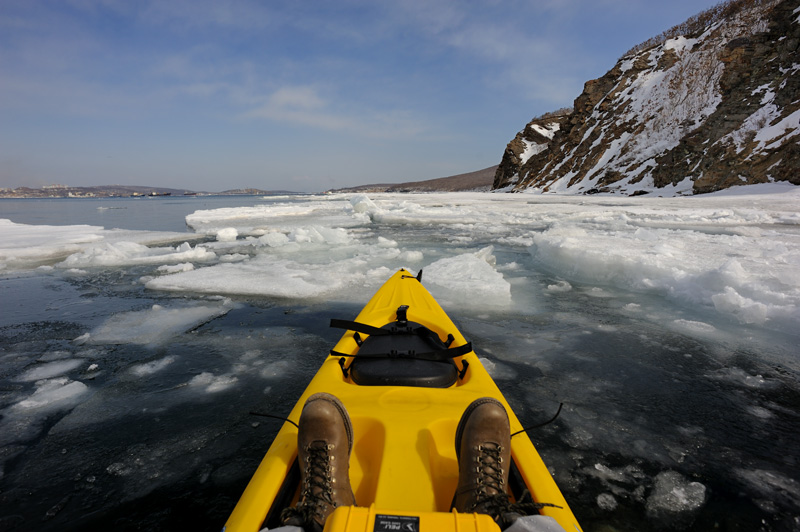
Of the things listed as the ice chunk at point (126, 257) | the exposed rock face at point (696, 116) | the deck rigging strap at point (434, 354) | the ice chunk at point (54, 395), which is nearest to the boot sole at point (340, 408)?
the deck rigging strap at point (434, 354)

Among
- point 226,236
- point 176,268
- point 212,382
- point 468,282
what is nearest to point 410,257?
point 468,282

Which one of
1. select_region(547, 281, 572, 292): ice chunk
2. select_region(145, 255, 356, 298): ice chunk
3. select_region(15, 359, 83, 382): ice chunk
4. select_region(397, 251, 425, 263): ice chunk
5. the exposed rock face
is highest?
the exposed rock face

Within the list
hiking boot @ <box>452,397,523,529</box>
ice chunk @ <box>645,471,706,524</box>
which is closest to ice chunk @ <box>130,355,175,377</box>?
hiking boot @ <box>452,397,523,529</box>

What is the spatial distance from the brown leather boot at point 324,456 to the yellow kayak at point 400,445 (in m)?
0.09

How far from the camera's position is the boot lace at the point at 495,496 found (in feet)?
3.87

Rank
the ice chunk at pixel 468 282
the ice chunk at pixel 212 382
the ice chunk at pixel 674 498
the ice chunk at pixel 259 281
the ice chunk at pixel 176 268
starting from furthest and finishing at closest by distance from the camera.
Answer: the ice chunk at pixel 176 268 < the ice chunk at pixel 259 281 < the ice chunk at pixel 468 282 < the ice chunk at pixel 212 382 < the ice chunk at pixel 674 498

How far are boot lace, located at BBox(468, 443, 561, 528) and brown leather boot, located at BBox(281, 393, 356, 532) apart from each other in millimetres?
476

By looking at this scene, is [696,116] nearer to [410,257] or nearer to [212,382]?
[410,257]

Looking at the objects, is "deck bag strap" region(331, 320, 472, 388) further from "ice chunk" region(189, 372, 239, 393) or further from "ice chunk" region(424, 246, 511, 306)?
"ice chunk" region(424, 246, 511, 306)

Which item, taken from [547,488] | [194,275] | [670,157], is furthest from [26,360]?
[670,157]

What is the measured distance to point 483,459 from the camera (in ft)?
4.35

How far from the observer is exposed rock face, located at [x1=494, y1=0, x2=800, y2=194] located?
17.1 m

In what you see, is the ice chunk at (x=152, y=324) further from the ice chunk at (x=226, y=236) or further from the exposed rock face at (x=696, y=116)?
the exposed rock face at (x=696, y=116)

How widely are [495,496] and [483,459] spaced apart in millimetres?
119
